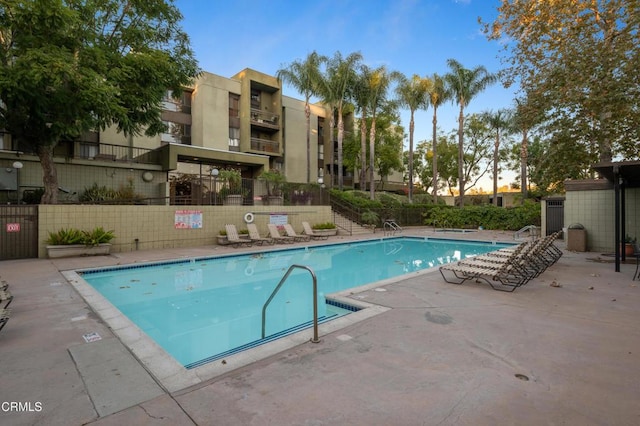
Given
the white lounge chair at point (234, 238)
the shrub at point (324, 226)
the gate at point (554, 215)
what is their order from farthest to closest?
the shrub at point (324, 226), the gate at point (554, 215), the white lounge chair at point (234, 238)

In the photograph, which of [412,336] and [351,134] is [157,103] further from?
[351,134]

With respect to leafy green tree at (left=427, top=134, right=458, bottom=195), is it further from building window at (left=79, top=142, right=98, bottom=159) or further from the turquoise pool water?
building window at (left=79, top=142, right=98, bottom=159)

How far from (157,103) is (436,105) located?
23.5m

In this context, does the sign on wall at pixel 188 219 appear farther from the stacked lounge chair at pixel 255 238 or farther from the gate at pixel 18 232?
the gate at pixel 18 232

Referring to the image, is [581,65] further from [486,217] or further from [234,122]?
[234,122]

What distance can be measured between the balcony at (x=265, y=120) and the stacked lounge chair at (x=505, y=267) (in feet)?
77.9

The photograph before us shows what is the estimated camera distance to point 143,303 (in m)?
6.61

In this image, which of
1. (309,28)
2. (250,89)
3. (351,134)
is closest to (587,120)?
(309,28)

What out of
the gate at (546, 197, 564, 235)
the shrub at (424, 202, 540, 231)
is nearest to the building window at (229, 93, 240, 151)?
the shrub at (424, 202, 540, 231)

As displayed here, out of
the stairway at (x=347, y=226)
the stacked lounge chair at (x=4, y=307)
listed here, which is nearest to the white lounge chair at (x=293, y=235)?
the stairway at (x=347, y=226)

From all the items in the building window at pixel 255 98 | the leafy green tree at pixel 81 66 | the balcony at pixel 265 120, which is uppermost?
the building window at pixel 255 98

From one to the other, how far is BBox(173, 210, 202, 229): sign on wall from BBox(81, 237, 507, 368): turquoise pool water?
348cm

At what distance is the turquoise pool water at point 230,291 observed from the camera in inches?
197

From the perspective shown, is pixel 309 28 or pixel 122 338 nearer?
pixel 122 338
